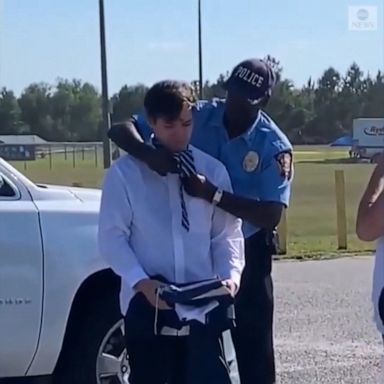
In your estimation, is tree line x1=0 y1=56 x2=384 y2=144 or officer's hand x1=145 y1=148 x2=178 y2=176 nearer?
officer's hand x1=145 y1=148 x2=178 y2=176

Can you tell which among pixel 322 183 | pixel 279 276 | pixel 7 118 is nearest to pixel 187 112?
pixel 279 276

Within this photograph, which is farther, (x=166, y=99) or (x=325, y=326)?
(x=325, y=326)

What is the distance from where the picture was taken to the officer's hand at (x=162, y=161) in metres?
3.94

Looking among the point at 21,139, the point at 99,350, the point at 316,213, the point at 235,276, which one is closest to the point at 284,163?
the point at 235,276

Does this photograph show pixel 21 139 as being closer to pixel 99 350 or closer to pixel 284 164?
pixel 99 350

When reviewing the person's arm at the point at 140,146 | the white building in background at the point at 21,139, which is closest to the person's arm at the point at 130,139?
the person's arm at the point at 140,146

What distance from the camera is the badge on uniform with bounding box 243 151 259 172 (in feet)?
15.2

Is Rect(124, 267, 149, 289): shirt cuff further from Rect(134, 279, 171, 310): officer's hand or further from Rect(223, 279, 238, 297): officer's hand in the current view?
Rect(223, 279, 238, 297): officer's hand

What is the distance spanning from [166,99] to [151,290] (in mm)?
658

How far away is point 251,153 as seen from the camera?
15.2 ft

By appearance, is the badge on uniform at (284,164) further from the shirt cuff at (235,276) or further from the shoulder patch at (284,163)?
the shirt cuff at (235,276)

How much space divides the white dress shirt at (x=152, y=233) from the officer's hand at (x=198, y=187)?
3 cm

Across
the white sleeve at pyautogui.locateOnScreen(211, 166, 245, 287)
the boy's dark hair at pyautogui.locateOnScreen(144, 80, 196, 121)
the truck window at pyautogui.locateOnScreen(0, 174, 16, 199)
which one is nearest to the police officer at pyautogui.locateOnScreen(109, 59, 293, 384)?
the white sleeve at pyautogui.locateOnScreen(211, 166, 245, 287)

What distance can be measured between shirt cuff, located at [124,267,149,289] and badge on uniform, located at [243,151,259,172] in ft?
2.90
